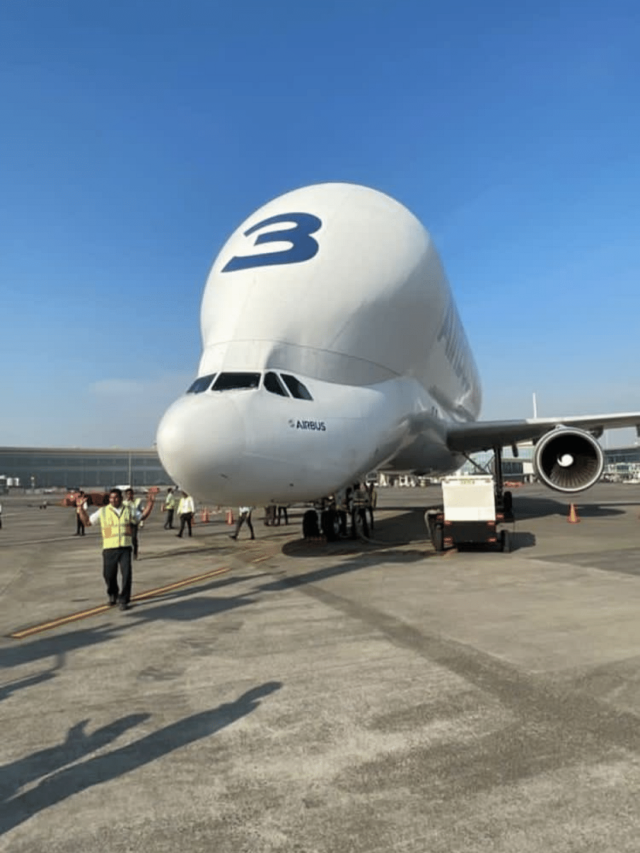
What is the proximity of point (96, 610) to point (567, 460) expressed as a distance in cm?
1223

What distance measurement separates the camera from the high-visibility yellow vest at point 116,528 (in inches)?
320

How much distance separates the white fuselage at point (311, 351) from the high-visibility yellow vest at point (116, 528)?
4.26 feet

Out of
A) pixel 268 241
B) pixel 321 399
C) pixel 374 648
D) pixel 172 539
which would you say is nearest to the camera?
pixel 374 648

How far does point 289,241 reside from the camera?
1266cm

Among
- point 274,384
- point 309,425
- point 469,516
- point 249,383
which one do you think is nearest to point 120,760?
point 309,425

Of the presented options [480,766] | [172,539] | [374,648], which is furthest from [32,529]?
[480,766]

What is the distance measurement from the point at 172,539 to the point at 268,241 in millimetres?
9168

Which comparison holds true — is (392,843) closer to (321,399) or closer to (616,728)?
(616,728)

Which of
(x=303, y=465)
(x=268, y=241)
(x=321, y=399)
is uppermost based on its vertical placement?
(x=268, y=241)

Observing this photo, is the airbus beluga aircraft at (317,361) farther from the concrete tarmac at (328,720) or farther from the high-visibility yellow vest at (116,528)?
the concrete tarmac at (328,720)

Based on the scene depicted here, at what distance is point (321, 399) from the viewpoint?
442 inches

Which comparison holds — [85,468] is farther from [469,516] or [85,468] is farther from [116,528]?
[116,528]

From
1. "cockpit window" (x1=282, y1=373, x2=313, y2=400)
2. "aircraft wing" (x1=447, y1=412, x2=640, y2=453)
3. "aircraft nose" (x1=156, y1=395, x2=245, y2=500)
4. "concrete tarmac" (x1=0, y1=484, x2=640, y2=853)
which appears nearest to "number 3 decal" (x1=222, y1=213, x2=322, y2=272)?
"cockpit window" (x1=282, y1=373, x2=313, y2=400)

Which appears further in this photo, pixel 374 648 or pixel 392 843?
pixel 374 648
